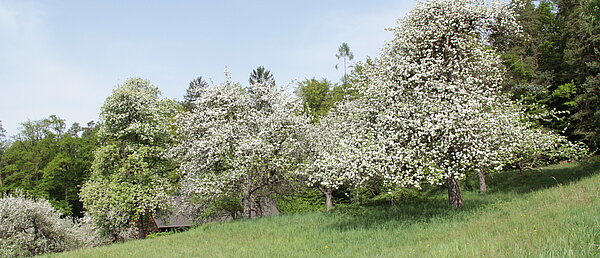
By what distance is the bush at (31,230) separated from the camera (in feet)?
81.3

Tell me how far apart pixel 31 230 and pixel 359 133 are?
81.8ft

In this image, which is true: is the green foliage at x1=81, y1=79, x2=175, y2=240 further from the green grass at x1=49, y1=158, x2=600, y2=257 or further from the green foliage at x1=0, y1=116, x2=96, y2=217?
the green foliage at x1=0, y1=116, x2=96, y2=217

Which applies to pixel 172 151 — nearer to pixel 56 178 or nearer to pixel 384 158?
pixel 384 158

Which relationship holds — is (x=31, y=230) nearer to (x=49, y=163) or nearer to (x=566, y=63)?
(x=49, y=163)

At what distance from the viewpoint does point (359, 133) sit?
15.2m

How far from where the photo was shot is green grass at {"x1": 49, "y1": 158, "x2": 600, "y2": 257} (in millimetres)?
7535

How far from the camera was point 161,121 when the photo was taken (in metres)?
26.7

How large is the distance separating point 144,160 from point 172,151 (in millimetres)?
2879

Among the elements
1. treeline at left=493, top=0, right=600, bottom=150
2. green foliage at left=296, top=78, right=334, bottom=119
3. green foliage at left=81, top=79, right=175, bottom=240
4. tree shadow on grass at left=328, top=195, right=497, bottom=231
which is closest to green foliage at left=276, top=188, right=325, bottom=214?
green foliage at left=81, top=79, right=175, bottom=240

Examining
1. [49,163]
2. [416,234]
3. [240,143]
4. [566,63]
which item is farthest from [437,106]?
[49,163]

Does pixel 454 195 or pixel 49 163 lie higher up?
pixel 49 163

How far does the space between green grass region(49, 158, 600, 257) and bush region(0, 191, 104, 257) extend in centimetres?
1348

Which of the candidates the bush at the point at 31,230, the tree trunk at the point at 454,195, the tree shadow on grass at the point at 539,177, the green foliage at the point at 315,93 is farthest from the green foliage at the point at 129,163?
the green foliage at the point at 315,93

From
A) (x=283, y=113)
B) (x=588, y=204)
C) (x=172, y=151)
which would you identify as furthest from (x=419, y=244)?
(x=172, y=151)
